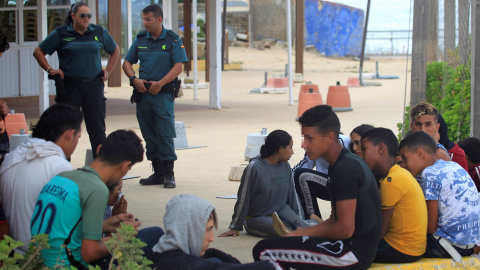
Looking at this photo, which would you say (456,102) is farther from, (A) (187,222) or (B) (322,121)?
(A) (187,222)

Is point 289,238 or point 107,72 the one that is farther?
point 107,72

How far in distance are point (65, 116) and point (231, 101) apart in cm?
1532

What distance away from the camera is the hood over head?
357 centimetres

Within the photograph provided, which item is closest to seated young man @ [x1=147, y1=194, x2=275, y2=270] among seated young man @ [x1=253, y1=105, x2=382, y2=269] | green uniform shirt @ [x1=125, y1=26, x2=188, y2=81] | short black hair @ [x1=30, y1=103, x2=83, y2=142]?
seated young man @ [x1=253, y1=105, x2=382, y2=269]

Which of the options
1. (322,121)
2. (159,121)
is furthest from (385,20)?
(322,121)

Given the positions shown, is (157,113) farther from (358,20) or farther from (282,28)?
(358,20)

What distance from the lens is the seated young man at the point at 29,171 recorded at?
3752 mm

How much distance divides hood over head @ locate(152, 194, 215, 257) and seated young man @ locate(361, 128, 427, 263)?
1246 millimetres

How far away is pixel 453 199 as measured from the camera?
4.50 metres

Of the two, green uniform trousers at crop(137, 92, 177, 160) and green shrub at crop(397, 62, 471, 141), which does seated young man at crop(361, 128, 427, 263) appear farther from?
green shrub at crop(397, 62, 471, 141)

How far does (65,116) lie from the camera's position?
397 cm

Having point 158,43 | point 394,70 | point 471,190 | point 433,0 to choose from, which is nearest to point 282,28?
point 394,70

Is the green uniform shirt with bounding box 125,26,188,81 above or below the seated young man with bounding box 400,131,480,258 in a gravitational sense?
above

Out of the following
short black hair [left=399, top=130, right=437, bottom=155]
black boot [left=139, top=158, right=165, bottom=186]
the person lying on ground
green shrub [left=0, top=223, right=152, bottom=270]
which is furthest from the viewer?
black boot [left=139, top=158, right=165, bottom=186]
